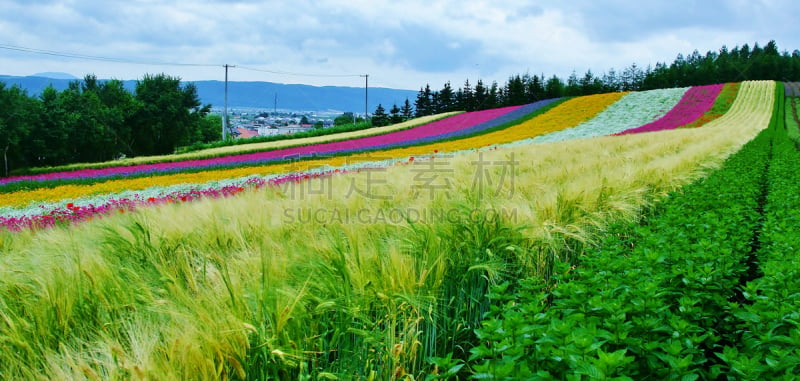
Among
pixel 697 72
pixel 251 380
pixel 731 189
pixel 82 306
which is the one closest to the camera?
pixel 251 380

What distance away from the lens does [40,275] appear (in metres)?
2.09

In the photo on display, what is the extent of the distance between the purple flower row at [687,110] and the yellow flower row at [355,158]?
5.06 meters

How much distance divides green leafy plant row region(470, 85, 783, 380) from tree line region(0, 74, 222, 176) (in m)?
47.6

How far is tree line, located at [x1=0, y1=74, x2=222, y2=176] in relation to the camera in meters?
39.0

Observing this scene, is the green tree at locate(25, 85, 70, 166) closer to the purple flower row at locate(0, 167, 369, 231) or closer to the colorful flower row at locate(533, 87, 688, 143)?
the purple flower row at locate(0, 167, 369, 231)

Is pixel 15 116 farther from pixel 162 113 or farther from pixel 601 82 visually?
pixel 601 82

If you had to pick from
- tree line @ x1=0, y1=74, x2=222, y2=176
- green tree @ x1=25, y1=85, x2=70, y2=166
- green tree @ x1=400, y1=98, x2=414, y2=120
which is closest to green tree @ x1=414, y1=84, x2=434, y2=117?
green tree @ x1=400, y1=98, x2=414, y2=120

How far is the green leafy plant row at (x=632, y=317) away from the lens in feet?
4.58

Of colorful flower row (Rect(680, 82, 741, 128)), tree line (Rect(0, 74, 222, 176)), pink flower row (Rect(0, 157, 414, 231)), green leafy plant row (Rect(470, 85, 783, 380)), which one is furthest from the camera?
tree line (Rect(0, 74, 222, 176))

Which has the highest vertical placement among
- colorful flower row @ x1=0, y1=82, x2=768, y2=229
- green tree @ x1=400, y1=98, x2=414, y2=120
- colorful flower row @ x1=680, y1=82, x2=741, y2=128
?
green tree @ x1=400, y1=98, x2=414, y2=120

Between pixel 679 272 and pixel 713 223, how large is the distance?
144 centimetres

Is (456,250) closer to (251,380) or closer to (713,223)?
(251,380)

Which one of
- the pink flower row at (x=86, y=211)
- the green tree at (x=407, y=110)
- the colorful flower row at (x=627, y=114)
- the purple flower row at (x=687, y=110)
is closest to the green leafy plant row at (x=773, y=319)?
the pink flower row at (x=86, y=211)

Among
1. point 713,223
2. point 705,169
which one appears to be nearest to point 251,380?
point 713,223
